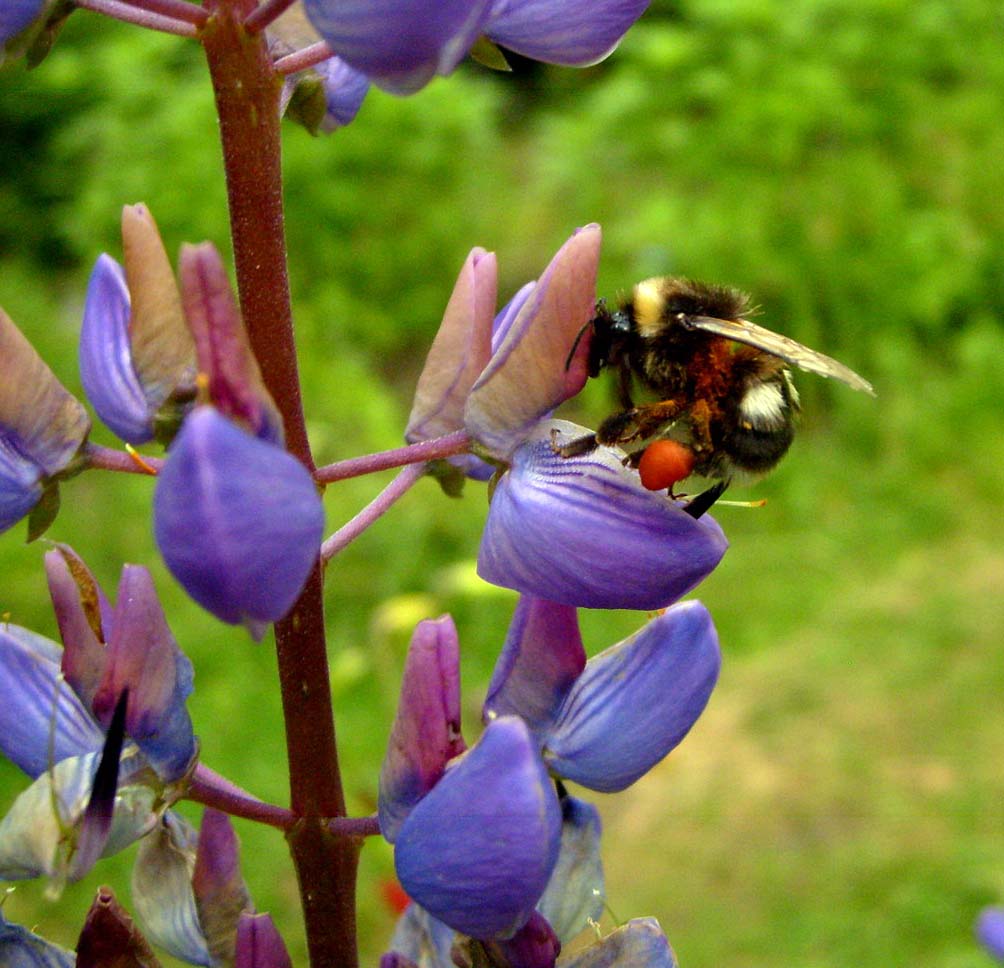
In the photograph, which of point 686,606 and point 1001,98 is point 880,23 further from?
point 686,606

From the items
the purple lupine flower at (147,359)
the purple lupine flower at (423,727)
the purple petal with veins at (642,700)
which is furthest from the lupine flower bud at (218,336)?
the purple petal with veins at (642,700)

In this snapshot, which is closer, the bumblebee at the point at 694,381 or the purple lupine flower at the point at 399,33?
the purple lupine flower at the point at 399,33

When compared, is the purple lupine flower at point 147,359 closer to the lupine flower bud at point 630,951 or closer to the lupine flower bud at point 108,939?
the lupine flower bud at point 108,939

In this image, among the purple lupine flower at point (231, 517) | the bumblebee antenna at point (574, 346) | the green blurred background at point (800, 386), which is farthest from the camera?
the green blurred background at point (800, 386)

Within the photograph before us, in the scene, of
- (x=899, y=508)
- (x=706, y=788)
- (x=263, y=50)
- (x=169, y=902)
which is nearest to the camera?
(x=263, y=50)

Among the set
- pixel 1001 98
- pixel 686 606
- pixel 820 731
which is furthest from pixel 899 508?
pixel 686 606

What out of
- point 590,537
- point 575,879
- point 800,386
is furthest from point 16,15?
point 800,386

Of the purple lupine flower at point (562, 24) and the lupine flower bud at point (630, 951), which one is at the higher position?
the purple lupine flower at point (562, 24)

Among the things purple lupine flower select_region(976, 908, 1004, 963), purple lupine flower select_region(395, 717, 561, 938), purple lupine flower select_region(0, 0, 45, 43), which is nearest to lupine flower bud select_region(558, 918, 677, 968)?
purple lupine flower select_region(395, 717, 561, 938)
